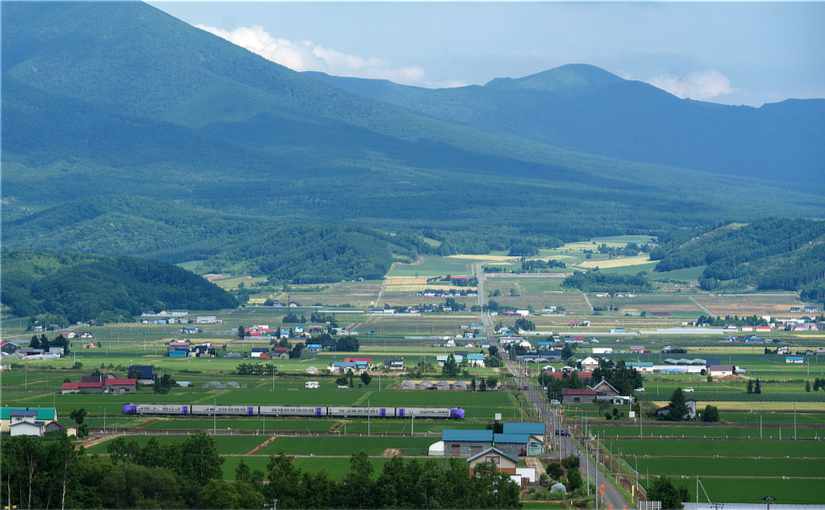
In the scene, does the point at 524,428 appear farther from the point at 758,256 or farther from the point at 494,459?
the point at 758,256

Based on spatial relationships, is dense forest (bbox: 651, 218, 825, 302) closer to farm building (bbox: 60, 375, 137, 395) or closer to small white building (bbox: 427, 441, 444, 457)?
farm building (bbox: 60, 375, 137, 395)

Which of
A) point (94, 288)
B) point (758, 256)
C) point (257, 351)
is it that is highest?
point (758, 256)

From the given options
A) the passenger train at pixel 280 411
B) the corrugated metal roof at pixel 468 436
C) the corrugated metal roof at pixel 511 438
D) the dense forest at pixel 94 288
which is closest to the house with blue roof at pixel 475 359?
the passenger train at pixel 280 411

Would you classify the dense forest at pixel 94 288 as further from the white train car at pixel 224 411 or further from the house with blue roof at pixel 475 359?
the white train car at pixel 224 411

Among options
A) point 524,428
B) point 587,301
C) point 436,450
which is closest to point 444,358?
point 524,428

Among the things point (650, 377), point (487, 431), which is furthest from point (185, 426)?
point (650, 377)

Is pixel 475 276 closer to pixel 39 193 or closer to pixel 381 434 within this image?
pixel 381 434
